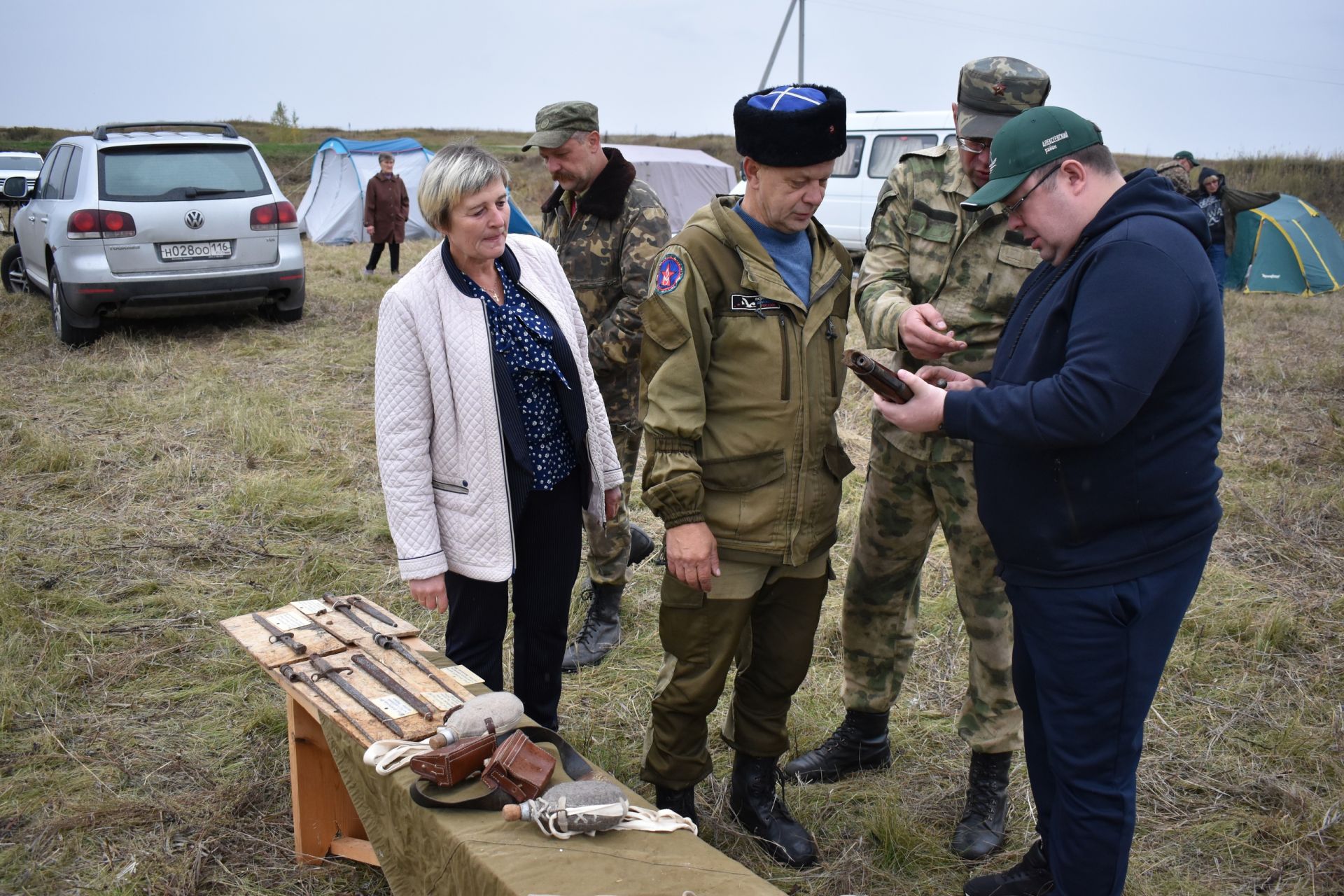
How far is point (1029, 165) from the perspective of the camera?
195cm

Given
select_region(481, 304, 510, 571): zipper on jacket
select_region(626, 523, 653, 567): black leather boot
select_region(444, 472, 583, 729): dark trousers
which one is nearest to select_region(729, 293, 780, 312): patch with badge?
select_region(481, 304, 510, 571): zipper on jacket

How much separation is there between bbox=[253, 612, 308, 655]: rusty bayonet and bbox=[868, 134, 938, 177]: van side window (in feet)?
39.7

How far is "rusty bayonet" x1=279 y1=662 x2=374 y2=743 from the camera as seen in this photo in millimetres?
2223

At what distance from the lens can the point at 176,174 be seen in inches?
327

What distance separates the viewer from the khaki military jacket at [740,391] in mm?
2281

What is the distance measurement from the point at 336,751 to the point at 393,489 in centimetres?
64

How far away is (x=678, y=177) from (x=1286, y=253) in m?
9.76

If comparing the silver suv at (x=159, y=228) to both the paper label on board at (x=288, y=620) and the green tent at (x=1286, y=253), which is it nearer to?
the paper label on board at (x=288, y=620)

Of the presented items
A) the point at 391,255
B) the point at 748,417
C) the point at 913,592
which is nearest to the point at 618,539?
the point at 913,592

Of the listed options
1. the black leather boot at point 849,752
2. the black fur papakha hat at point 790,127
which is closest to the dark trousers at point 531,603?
the black leather boot at point 849,752

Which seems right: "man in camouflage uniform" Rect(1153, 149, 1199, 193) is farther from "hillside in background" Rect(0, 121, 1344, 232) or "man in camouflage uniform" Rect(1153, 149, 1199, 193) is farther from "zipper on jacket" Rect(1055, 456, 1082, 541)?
"zipper on jacket" Rect(1055, 456, 1082, 541)

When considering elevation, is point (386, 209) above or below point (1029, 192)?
below

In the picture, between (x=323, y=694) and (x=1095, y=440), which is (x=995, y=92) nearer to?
(x=1095, y=440)

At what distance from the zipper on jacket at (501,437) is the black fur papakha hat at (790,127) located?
0.78 metres
